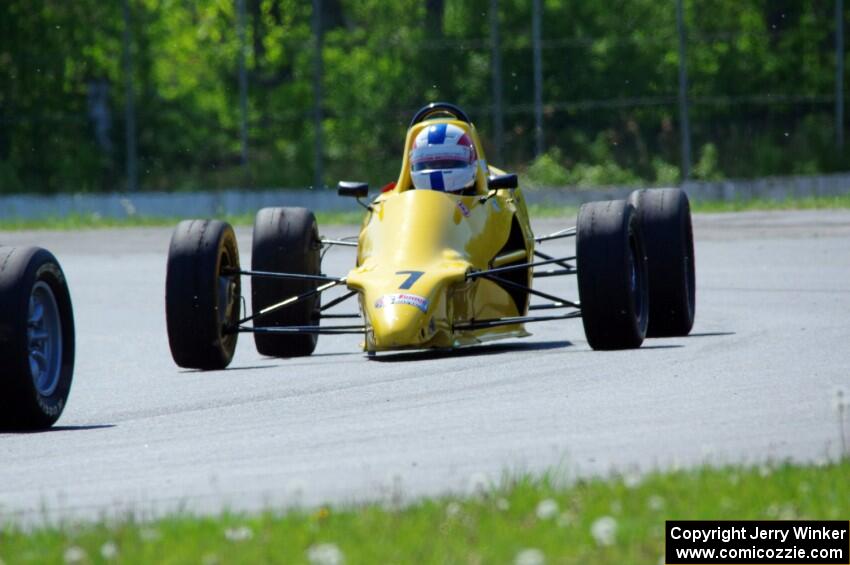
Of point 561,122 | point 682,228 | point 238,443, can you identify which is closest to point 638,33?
point 561,122

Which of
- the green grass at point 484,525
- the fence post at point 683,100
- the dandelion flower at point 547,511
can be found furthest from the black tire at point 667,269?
the fence post at point 683,100

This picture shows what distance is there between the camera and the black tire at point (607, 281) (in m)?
11.7

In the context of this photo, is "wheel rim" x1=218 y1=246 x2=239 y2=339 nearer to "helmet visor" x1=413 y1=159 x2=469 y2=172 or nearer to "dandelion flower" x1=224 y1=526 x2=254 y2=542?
"helmet visor" x1=413 y1=159 x2=469 y2=172

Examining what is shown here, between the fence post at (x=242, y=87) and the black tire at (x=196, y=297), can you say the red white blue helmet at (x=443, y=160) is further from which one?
the fence post at (x=242, y=87)

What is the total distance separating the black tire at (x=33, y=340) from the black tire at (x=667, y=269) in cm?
471

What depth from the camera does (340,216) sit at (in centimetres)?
3041

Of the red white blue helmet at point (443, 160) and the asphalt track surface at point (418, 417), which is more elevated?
the red white blue helmet at point (443, 160)

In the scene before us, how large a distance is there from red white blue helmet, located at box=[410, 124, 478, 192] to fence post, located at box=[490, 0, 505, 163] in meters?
17.8

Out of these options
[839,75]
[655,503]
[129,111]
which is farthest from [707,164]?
[655,503]

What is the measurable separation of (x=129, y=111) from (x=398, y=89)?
4.76 metres

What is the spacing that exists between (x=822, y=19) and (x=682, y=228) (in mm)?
19178

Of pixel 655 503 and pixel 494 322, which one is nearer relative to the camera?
pixel 655 503

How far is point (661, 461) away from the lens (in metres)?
7.39

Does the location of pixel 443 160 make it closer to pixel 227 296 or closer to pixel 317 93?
pixel 227 296
